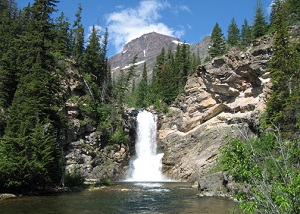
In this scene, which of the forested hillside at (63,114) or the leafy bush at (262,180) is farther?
the forested hillside at (63,114)

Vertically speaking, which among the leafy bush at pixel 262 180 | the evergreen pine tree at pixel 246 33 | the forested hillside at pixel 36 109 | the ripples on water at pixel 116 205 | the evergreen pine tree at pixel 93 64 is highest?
the evergreen pine tree at pixel 246 33

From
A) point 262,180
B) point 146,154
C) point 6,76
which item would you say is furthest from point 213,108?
point 262,180

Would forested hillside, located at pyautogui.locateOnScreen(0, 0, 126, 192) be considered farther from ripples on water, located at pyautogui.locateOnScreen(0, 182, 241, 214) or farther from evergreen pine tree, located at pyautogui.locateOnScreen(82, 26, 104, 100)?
ripples on water, located at pyautogui.locateOnScreen(0, 182, 241, 214)

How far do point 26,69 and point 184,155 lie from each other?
89.1ft

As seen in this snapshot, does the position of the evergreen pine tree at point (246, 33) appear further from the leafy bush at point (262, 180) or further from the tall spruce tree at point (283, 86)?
the leafy bush at point (262, 180)

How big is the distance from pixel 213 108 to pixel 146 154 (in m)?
15.4

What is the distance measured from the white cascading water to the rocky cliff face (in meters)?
1.96

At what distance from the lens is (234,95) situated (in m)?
45.8

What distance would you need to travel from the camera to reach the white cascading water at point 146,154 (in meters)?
50.9

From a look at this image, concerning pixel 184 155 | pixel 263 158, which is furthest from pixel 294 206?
pixel 184 155

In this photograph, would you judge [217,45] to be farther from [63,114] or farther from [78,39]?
[63,114]

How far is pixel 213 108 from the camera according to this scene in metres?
47.9

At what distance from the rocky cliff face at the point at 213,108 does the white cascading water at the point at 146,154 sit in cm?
196

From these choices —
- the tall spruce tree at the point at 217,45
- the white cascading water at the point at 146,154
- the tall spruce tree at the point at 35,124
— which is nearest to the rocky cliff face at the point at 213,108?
the white cascading water at the point at 146,154
